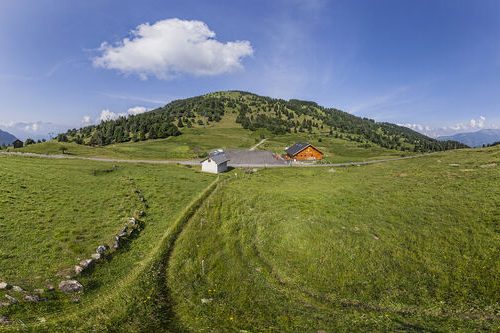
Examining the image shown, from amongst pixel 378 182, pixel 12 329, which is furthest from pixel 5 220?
pixel 378 182

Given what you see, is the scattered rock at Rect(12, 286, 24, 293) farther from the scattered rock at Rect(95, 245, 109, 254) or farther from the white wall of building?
the white wall of building

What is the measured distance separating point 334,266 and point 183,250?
15.2 meters

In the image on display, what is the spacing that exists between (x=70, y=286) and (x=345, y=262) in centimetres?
2384

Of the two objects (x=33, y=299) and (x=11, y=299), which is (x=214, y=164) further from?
(x=11, y=299)

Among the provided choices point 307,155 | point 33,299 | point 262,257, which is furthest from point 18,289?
point 307,155

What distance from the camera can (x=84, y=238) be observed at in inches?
1355

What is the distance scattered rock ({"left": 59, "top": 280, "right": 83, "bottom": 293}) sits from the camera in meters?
24.7

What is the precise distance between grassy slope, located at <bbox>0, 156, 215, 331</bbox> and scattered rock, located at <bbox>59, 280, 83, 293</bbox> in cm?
65

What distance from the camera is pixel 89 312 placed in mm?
21422

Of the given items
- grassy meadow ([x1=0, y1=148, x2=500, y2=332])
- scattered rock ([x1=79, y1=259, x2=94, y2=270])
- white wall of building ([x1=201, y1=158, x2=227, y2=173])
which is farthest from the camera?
white wall of building ([x1=201, y1=158, x2=227, y2=173])

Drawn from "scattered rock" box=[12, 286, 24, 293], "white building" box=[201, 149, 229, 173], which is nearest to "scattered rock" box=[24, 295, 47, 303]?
"scattered rock" box=[12, 286, 24, 293]

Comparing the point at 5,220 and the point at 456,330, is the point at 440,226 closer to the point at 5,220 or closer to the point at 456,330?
the point at 456,330

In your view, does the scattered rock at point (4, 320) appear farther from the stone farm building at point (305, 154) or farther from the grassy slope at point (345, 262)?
the stone farm building at point (305, 154)

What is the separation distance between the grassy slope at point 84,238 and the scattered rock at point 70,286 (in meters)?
0.65
